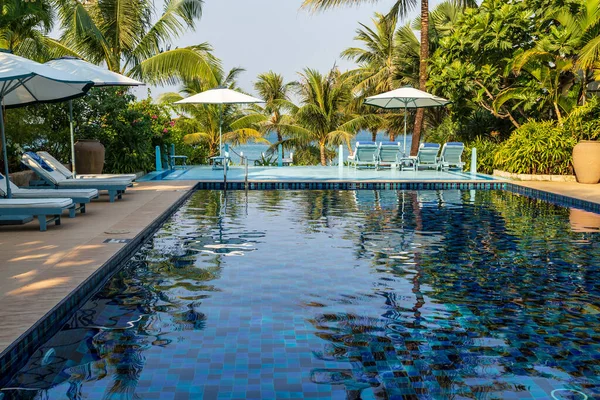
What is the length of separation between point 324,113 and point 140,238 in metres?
24.7

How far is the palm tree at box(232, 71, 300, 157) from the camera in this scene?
31531 mm

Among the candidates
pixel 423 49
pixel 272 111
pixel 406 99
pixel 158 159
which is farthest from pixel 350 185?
pixel 272 111

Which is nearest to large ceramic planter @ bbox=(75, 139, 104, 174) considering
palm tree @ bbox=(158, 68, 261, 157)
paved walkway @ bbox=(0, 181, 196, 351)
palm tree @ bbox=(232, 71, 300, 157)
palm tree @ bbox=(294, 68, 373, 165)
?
paved walkway @ bbox=(0, 181, 196, 351)

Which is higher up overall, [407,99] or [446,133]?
[407,99]

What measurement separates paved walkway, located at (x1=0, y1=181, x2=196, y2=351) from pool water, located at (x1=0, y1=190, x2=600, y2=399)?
24 cm

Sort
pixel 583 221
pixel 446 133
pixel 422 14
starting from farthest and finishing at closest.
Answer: pixel 446 133 → pixel 422 14 → pixel 583 221

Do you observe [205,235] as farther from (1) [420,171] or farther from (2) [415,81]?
(2) [415,81]

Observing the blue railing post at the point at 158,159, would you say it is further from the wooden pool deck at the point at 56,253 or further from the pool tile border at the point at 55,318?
the pool tile border at the point at 55,318

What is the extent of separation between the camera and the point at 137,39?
1972 centimetres

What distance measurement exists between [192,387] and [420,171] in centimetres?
1571

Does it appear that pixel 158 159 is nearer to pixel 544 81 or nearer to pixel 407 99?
pixel 407 99

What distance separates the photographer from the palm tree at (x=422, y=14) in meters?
20.7

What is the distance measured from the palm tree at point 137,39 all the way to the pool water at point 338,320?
12077mm

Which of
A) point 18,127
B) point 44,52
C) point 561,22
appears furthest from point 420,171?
point 44,52
